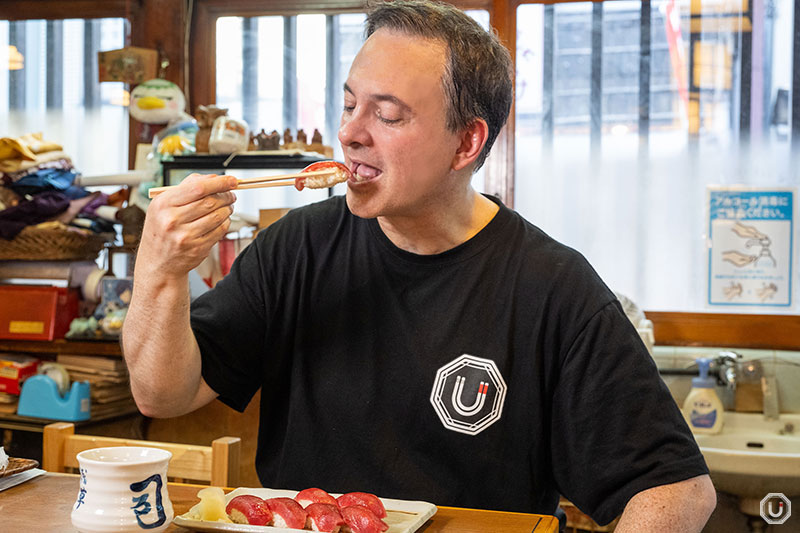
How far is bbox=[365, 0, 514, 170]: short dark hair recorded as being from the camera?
1.41m

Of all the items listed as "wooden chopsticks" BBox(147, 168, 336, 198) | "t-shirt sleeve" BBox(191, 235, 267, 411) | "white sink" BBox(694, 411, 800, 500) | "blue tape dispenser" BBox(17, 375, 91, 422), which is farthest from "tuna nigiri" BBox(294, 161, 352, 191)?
"blue tape dispenser" BBox(17, 375, 91, 422)

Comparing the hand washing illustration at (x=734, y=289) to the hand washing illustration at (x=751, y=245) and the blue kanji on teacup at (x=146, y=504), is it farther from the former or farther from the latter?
the blue kanji on teacup at (x=146, y=504)

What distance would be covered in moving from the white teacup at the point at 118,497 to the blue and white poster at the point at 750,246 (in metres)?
2.60

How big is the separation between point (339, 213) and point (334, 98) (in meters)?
1.92

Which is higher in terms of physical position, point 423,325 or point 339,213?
point 339,213

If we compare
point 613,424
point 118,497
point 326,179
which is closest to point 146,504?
point 118,497

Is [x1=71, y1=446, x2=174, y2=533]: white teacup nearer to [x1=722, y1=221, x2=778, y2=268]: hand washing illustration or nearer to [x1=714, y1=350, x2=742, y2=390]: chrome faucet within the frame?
[x1=714, y1=350, x2=742, y2=390]: chrome faucet

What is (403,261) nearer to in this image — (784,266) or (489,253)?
(489,253)

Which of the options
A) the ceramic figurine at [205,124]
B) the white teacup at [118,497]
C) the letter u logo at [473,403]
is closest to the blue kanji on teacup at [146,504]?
the white teacup at [118,497]

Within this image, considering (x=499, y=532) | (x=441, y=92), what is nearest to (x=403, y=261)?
(x=441, y=92)

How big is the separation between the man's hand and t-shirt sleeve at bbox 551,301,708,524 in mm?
580

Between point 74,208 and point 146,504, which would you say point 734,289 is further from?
point 146,504

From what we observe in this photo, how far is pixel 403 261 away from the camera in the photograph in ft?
4.86

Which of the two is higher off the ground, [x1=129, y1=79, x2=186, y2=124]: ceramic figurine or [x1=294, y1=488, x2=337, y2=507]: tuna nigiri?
[x1=129, y1=79, x2=186, y2=124]: ceramic figurine
